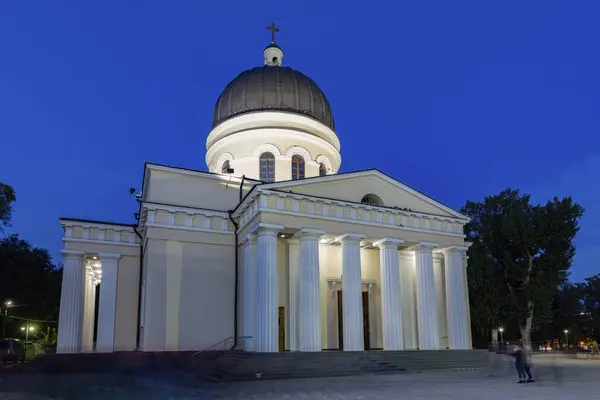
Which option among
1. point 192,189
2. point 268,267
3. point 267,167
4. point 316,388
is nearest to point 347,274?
point 268,267

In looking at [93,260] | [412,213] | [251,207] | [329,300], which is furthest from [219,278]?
[412,213]

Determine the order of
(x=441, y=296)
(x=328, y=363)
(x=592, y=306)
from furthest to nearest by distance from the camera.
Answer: (x=592, y=306) → (x=441, y=296) → (x=328, y=363)

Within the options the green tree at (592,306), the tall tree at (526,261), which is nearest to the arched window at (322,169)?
the tall tree at (526,261)

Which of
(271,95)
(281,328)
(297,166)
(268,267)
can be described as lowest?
(281,328)

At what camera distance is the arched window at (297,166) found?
1043 inches

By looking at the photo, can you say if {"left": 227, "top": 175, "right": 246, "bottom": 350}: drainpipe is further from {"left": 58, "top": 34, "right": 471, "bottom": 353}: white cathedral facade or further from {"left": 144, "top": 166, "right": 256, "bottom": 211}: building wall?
{"left": 144, "top": 166, "right": 256, "bottom": 211}: building wall

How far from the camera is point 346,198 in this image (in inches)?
851

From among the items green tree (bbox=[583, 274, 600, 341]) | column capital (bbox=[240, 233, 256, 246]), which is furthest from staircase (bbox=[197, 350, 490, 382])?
green tree (bbox=[583, 274, 600, 341])

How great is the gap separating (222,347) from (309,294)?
179 inches

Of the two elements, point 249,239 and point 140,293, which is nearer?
point 249,239

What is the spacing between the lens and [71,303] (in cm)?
2219

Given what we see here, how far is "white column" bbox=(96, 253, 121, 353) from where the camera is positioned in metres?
21.8

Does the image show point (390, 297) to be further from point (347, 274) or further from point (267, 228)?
point (267, 228)

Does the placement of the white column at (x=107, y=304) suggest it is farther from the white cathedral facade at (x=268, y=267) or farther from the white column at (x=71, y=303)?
the white column at (x=71, y=303)
